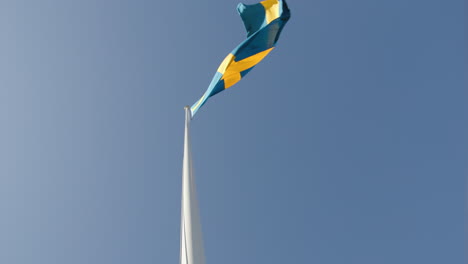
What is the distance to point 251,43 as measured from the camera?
10.6 meters

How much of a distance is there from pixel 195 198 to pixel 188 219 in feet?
1.44

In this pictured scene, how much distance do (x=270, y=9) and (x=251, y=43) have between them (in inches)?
64.2

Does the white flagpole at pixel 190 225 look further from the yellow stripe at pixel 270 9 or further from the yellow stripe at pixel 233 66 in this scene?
the yellow stripe at pixel 270 9

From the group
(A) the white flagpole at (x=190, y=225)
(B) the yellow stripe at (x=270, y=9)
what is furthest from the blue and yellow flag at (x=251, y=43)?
(A) the white flagpole at (x=190, y=225)

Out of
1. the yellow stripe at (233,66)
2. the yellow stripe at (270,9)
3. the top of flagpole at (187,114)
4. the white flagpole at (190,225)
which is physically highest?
the yellow stripe at (270,9)

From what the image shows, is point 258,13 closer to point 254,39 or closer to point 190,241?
point 254,39

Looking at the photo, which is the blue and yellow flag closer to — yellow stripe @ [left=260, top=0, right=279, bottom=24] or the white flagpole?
yellow stripe @ [left=260, top=0, right=279, bottom=24]

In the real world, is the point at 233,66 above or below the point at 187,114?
above

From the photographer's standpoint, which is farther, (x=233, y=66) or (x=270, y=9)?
(x=270, y=9)

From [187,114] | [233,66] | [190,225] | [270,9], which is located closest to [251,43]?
[233,66]

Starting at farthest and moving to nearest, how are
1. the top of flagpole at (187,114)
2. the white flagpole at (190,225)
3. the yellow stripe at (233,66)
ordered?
the yellow stripe at (233,66) → the top of flagpole at (187,114) → the white flagpole at (190,225)

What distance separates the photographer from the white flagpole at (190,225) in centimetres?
850

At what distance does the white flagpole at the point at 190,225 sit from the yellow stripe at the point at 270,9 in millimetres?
4639

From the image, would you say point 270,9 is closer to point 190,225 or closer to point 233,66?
point 233,66
